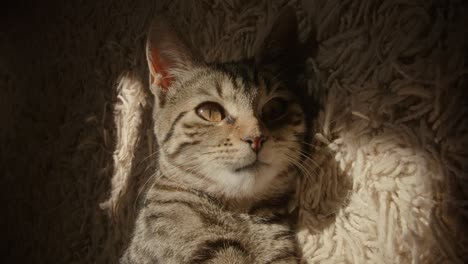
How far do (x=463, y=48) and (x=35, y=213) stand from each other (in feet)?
6.47

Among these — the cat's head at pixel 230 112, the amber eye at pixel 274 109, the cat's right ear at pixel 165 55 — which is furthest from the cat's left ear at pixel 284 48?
the cat's right ear at pixel 165 55

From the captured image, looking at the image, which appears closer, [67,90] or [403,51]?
[403,51]

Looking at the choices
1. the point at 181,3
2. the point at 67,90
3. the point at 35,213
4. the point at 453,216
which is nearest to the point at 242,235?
the point at 453,216

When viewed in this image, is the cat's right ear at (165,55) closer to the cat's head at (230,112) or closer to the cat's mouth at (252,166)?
the cat's head at (230,112)

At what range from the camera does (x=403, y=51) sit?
2.11 feet

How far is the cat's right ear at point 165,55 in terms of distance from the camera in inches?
37.7

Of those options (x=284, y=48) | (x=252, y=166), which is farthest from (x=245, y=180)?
(x=284, y=48)

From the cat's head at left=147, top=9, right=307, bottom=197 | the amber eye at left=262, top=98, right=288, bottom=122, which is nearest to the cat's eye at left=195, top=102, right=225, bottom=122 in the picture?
the cat's head at left=147, top=9, right=307, bottom=197

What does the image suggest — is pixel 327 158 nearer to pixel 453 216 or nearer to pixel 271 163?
pixel 271 163

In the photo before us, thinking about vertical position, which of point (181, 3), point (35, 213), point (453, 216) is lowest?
point (35, 213)

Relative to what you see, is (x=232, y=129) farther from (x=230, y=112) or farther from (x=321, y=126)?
(x=321, y=126)

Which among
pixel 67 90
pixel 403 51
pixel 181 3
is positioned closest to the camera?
pixel 403 51

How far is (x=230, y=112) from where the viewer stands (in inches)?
34.6

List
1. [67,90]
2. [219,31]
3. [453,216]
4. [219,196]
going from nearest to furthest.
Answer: [453,216] → [219,196] → [219,31] → [67,90]
